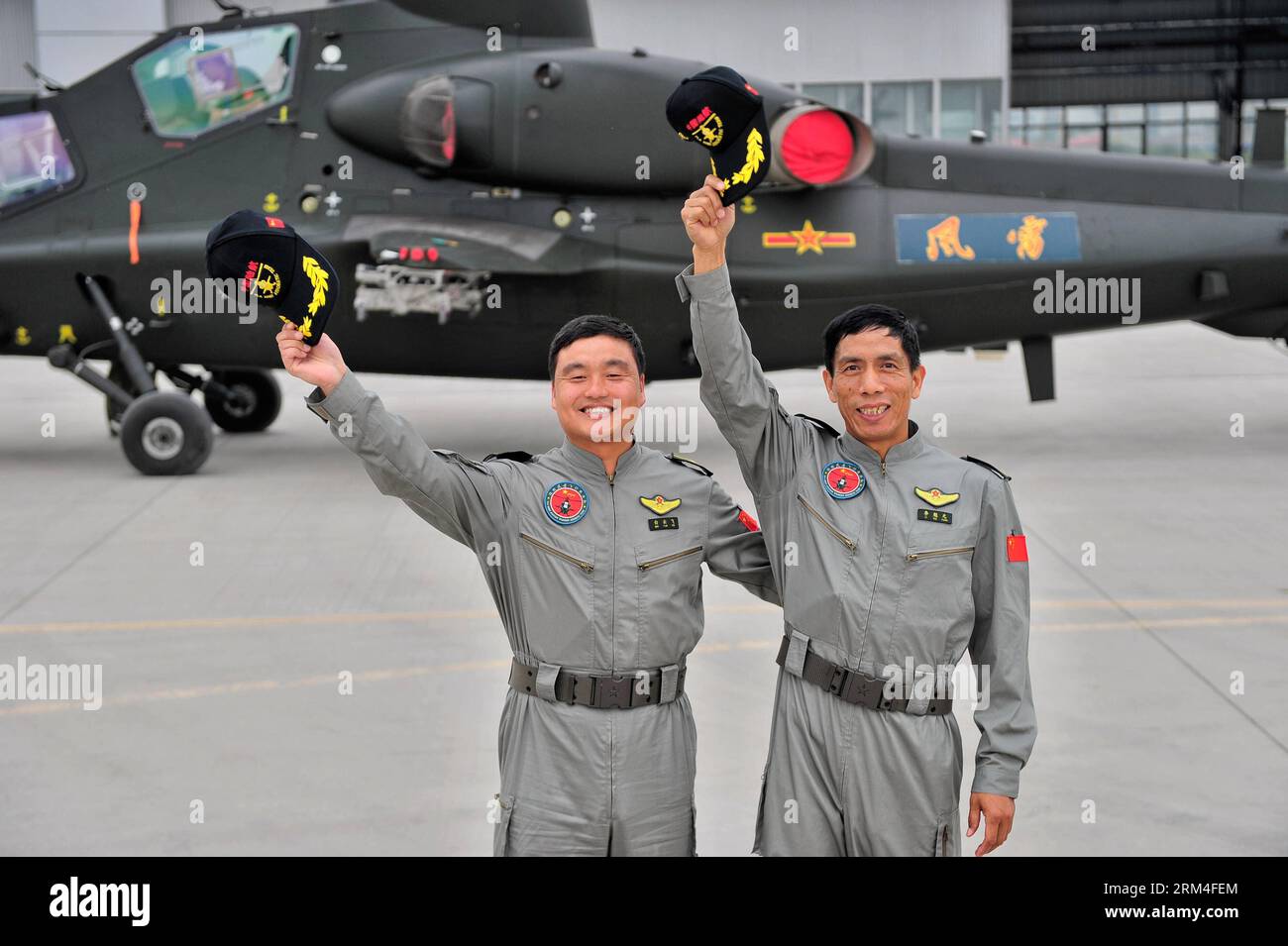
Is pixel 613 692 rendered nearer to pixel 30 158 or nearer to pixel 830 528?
pixel 830 528

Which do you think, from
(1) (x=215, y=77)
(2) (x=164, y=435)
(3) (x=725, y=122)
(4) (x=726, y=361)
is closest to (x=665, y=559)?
(4) (x=726, y=361)

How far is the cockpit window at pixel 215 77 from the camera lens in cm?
1015

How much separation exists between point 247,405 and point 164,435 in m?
2.29

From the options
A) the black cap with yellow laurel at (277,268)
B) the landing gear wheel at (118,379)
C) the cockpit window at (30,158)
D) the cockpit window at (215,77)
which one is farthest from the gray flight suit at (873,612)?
the cockpit window at (30,158)

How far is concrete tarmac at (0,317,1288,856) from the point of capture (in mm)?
4508

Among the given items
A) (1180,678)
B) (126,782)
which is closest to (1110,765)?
(1180,678)

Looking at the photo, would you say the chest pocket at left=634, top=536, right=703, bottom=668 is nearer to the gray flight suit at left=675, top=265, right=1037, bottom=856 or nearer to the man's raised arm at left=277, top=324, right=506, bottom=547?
the gray flight suit at left=675, top=265, right=1037, bottom=856

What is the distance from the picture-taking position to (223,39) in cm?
1009

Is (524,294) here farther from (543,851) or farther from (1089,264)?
(543,851)

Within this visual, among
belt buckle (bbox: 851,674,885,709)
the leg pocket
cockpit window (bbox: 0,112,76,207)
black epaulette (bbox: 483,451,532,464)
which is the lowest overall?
the leg pocket

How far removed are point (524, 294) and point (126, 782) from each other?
5904mm

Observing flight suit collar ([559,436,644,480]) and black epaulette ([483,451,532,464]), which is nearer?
flight suit collar ([559,436,644,480])

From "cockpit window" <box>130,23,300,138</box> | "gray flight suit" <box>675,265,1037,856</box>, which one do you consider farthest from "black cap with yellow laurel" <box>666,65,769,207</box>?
"cockpit window" <box>130,23,300,138</box>

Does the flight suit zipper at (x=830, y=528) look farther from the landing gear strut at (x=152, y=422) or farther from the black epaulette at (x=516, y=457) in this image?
the landing gear strut at (x=152, y=422)
